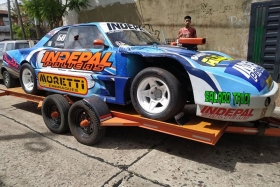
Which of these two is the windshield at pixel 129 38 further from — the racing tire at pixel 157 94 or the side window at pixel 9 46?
the side window at pixel 9 46

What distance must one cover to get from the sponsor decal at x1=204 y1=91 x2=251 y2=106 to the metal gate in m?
5.51

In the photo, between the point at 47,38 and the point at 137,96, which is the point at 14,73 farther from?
the point at 137,96

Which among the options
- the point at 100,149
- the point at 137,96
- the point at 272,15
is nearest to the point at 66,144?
the point at 100,149

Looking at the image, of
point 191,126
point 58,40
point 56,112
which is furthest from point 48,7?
point 191,126

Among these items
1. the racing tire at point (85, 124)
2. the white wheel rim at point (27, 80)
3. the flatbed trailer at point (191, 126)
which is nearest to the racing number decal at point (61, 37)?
the white wheel rim at point (27, 80)

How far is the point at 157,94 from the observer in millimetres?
3248

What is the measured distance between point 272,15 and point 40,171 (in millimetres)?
7350

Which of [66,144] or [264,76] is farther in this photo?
[66,144]

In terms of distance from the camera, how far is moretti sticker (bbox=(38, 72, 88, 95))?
3916 millimetres

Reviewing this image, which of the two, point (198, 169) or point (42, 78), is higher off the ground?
point (42, 78)

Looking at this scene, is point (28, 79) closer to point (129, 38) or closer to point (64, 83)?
point (64, 83)

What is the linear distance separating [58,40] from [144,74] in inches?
90.8

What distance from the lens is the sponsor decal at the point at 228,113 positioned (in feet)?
8.86

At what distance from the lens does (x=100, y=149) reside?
3484mm
